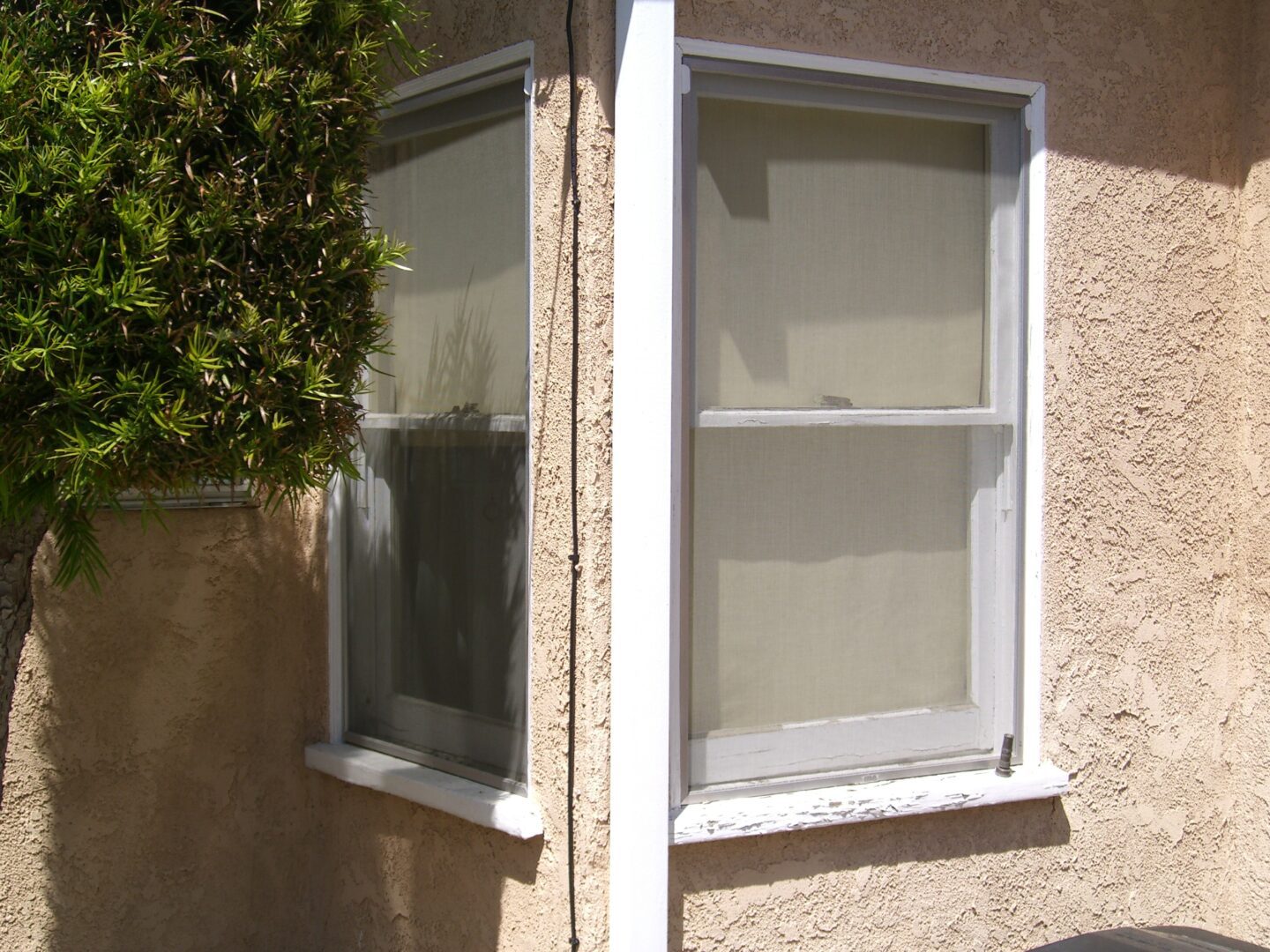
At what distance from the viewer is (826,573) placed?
330 centimetres

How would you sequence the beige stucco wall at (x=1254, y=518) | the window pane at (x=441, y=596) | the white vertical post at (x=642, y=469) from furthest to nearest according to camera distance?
the beige stucco wall at (x=1254, y=518) → the window pane at (x=441, y=596) → the white vertical post at (x=642, y=469)

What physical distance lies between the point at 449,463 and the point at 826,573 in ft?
3.38

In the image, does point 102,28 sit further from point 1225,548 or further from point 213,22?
point 1225,548

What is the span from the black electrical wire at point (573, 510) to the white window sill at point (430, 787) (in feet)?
0.47

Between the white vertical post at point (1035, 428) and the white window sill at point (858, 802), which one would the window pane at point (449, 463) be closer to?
the white window sill at point (858, 802)

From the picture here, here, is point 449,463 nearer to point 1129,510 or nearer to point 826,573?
point 826,573

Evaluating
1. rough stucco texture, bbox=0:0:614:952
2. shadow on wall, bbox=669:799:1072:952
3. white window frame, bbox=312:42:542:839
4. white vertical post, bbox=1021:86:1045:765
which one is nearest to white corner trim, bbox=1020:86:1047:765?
white vertical post, bbox=1021:86:1045:765

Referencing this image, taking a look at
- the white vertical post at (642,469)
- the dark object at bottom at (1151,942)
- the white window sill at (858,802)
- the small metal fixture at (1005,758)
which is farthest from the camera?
the small metal fixture at (1005,758)

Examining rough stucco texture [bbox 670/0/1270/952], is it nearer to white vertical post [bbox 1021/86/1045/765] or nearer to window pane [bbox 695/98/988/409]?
white vertical post [bbox 1021/86/1045/765]

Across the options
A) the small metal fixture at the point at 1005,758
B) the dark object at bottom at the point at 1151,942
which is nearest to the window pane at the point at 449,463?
the small metal fixture at the point at 1005,758

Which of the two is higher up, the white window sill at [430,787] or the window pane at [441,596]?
the window pane at [441,596]

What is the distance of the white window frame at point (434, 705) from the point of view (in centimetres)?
308

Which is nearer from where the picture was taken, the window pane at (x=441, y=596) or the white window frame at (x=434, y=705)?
the white window frame at (x=434, y=705)

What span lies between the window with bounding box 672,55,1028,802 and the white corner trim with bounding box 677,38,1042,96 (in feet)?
0.07
